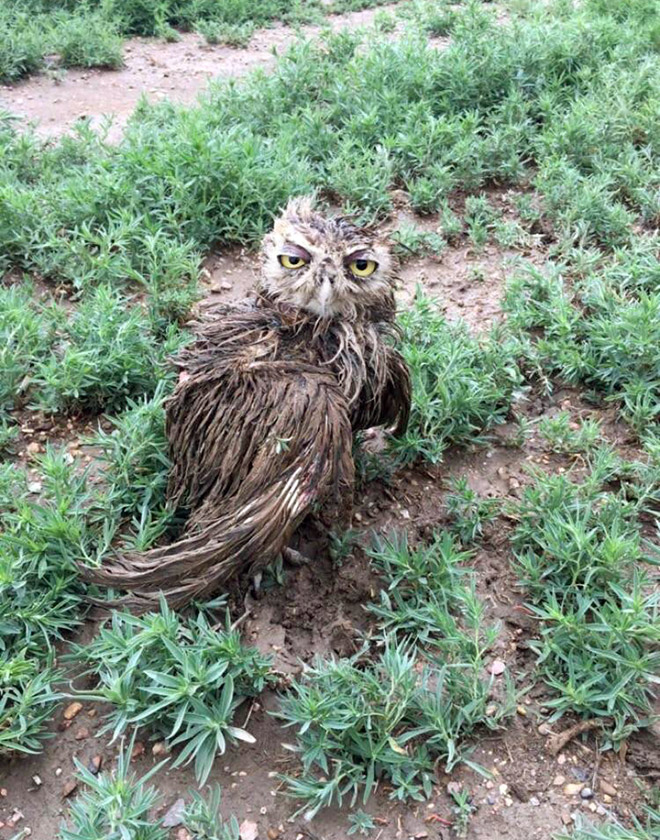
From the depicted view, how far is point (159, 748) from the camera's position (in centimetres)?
219

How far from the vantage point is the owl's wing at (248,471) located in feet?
7.20

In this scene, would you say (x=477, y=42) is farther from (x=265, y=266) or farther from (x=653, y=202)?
(x=265, y=266)

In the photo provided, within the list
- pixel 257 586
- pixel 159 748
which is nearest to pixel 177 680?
pixel 159 748

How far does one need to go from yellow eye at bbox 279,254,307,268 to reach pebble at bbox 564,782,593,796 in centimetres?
165

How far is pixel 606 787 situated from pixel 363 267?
5.32 feet

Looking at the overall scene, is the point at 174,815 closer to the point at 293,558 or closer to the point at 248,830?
the point at 248,830

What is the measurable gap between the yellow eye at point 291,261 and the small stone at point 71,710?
A: 1446mm

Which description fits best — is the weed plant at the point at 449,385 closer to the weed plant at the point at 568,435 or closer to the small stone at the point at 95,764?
the weed plant at the point at 568,435

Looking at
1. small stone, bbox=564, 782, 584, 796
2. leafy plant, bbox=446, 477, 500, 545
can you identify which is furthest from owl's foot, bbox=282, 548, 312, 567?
small stone, bbox=564, 782, 584, 796

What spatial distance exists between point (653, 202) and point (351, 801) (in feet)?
11.1

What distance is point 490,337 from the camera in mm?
3422

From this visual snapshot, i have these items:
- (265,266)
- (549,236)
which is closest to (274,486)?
(265,266)

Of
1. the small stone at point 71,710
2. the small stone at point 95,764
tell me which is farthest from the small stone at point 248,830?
the small stone at point 71,710

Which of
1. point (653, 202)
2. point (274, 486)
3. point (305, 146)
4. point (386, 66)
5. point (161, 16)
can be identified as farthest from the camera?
point (161, 16)
